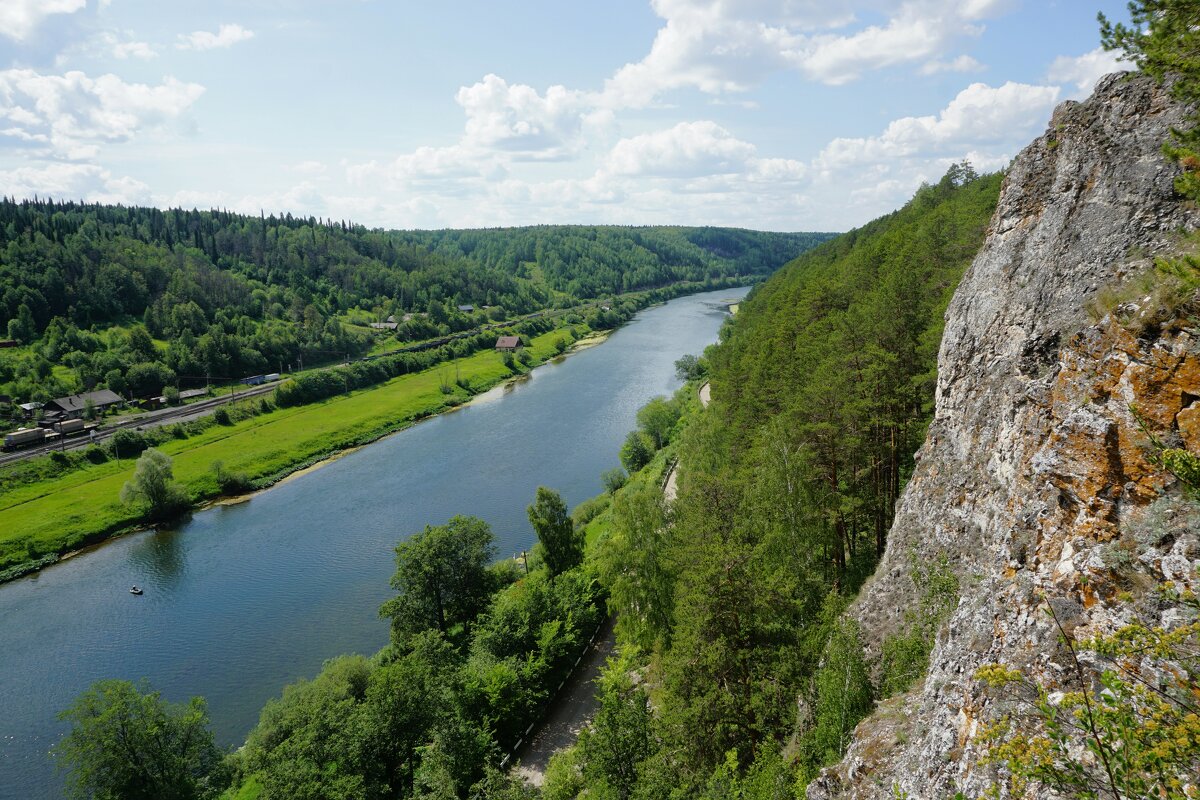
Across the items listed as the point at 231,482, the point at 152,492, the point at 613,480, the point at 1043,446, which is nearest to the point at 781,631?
the point at 1043,446

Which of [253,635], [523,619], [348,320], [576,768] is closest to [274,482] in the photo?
[253,635]

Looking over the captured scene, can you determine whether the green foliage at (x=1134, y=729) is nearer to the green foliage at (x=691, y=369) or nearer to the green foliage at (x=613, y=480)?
the green foliage at (x=613, y=480)

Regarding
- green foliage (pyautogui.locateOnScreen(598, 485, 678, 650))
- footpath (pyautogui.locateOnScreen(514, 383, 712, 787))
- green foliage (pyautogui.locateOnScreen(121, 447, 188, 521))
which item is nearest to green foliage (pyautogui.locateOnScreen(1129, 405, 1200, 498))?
green foliage (pyautogui.locateOnScreen(598, 485, 678, 650))

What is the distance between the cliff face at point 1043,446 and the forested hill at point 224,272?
11076 cm

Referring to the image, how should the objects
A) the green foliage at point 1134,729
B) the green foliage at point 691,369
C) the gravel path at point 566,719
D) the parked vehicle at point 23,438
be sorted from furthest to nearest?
the green foliage at point 691,369
the parked vehicle at point 23,438
the gravel path at point 566,719
the green foliage at point 1134,729

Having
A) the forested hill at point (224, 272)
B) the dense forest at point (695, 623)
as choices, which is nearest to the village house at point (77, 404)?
the forested hill at point (224, 272)

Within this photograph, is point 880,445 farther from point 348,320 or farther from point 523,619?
point 348,320

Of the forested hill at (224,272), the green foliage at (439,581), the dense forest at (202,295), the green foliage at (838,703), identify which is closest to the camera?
the green foliage at (838,703)

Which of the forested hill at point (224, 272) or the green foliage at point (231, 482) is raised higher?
the forested hill at point (224, 272)

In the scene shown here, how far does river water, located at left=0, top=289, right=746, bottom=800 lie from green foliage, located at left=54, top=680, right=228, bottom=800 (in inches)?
165

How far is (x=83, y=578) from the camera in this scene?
132 feet

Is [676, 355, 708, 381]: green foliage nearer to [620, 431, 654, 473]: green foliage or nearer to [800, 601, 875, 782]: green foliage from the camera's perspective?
[620, 431, 654, 473]: green foliage

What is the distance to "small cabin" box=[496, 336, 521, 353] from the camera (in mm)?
106006

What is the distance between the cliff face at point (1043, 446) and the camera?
6957 millimetres
